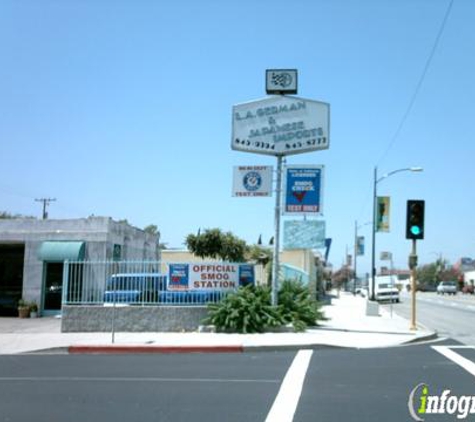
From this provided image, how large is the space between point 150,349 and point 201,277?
4.28 metres

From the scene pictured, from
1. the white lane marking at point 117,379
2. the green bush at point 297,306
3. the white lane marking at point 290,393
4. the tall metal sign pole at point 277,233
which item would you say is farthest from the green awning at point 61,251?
the white lane marking at point 117,379

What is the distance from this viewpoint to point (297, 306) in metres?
19.4

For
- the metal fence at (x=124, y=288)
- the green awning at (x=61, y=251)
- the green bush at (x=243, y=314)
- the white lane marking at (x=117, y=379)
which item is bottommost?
the white lane marking at (x=117, y=379)

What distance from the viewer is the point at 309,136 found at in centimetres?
2006

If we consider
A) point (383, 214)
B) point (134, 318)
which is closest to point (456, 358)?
point (134, 318)

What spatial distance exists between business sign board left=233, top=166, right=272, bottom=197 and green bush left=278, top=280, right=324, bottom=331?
126 inches

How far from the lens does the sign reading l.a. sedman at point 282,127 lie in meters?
20.0

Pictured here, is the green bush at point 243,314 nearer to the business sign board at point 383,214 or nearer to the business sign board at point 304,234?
the business sign board at point 304,234

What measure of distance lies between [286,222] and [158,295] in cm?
1753

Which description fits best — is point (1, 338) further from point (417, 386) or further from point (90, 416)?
point (417, 386)

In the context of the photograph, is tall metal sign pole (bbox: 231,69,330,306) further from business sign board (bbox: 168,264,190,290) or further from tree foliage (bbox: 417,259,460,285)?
tree foliage (bbox: 417,259,460,285)

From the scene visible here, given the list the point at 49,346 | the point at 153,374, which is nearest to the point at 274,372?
the point at 153,374

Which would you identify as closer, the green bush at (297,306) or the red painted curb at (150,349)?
the red painted curb at (150,349)

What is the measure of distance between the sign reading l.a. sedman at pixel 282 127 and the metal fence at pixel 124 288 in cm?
487
